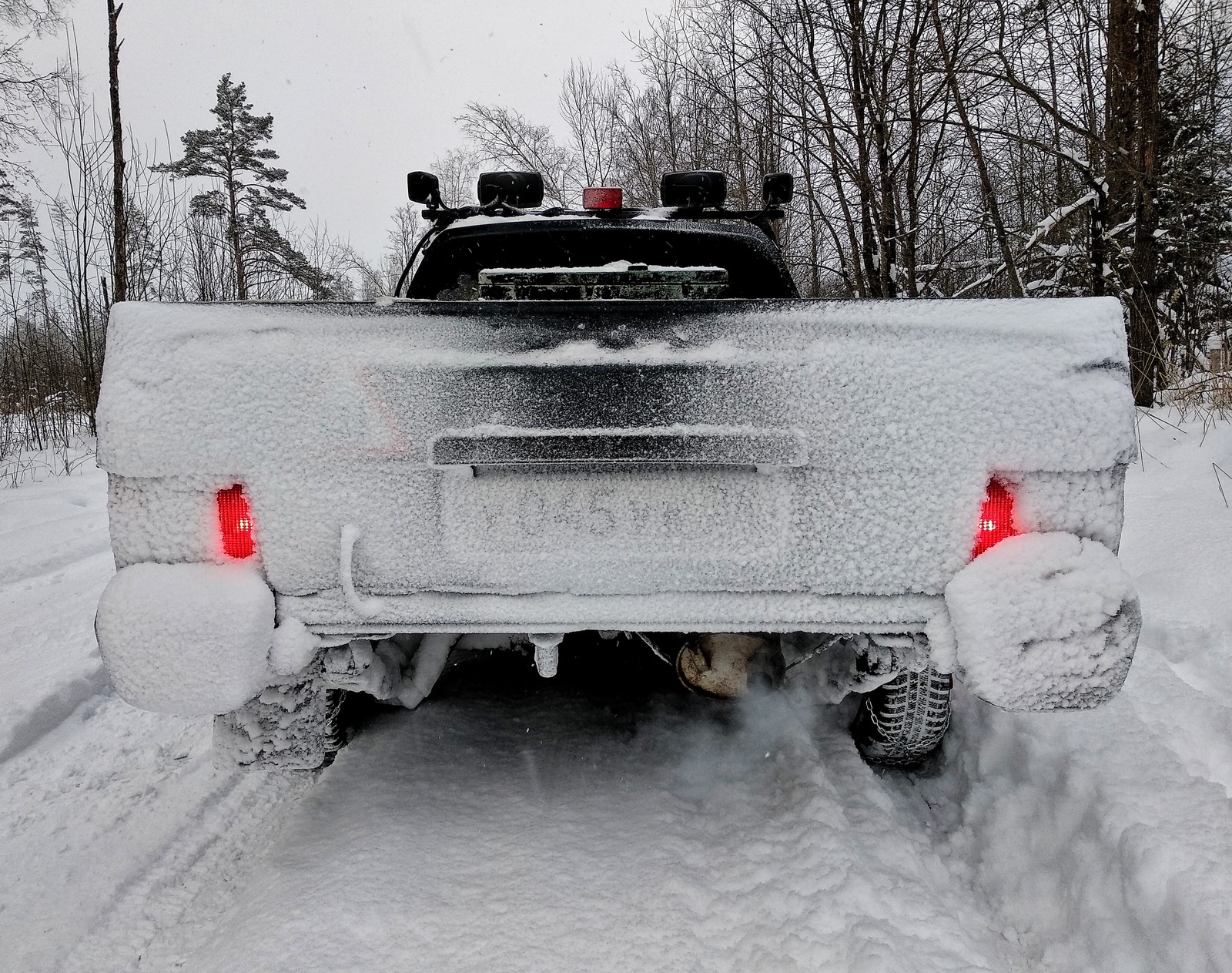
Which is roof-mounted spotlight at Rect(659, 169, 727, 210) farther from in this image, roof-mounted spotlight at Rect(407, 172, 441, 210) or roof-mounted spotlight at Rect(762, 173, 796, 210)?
roof-mounted spotlight at Rect(407, 172, 441, 210)

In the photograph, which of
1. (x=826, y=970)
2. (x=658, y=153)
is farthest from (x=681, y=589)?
(x=658, y=153)

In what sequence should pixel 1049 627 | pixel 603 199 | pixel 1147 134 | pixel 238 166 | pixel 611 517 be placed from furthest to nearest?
pixel 238 166
pixel 1147 134
pixel 603 199
pixel 611 517
pixel 1049 627

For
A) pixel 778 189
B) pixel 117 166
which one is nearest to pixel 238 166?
pixel 117 166

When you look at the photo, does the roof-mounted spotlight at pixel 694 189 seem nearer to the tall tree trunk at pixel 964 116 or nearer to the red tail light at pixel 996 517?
the red tail light at pixel 996 517

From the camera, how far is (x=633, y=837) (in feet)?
6.09

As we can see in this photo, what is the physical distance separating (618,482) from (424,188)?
7.21 ft

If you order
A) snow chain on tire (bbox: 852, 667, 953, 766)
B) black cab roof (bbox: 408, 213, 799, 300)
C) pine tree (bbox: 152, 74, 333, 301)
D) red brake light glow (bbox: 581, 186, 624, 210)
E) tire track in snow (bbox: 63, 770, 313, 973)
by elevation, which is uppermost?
pine tree (bbox: 152, 74, 333, 301)

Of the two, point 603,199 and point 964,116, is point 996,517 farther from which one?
point 964,116

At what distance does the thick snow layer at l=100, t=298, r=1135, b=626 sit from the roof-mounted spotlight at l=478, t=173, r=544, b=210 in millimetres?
1966

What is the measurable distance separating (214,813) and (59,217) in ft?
33.6

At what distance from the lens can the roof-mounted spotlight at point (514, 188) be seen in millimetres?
3244

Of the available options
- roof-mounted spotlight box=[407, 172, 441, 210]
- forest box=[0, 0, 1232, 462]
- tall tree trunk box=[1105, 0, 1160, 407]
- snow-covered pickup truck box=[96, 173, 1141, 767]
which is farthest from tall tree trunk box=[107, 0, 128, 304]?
tall tree trunk box=[1105, 0, 1160, 407]

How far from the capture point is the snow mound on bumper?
138cm

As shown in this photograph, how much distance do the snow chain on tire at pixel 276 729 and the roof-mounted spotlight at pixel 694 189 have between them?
7.84 ft
